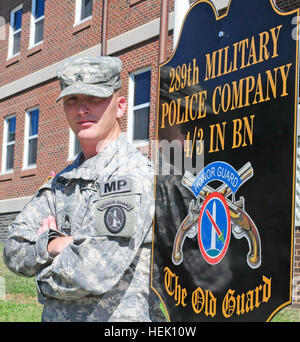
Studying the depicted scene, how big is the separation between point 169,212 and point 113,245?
109cm

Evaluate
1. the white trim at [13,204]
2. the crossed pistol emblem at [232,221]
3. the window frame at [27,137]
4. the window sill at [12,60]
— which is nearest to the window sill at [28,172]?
the window frame at [27,137]

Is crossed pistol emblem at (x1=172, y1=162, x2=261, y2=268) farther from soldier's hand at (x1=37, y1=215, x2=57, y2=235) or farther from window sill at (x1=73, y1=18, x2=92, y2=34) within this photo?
window sill at (x1=73, y1=18, x2=92, y2=34)

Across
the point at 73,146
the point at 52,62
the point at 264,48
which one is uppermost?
the point at 52,62

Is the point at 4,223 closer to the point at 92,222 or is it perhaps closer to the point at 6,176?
the point at 6,176

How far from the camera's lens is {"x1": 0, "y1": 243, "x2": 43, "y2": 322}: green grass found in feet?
22.0

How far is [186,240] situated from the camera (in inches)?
121

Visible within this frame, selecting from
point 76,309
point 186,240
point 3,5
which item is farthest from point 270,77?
point 3,5

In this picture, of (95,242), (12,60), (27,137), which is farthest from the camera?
(12,60)

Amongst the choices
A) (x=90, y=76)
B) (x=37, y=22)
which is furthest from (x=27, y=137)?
(x=90, y=76)

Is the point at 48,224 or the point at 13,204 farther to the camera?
the point at 13,204

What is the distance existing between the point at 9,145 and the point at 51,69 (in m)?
2.93

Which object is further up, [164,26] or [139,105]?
[164,26]

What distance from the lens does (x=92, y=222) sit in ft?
7.22

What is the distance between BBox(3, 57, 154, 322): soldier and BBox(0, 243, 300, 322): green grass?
353 cm
